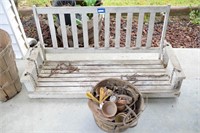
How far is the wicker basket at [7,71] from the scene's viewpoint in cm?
195

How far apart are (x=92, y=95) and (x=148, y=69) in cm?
77

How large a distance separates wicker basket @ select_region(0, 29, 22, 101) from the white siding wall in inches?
11.6

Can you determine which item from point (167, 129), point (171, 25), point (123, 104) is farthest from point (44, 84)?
point (171, 25)

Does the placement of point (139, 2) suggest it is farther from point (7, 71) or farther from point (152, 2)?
point (7, 71)

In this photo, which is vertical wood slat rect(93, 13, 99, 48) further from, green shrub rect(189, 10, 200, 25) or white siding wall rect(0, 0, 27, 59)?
green shrub rect(189, 10, 200, 25)

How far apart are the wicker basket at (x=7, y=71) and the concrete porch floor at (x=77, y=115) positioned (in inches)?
3.4

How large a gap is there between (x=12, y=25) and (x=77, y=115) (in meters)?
1.22

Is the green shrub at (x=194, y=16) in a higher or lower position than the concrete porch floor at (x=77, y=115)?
higher

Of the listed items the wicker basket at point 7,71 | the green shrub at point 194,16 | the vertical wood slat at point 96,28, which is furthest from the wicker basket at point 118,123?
the green shrub at point 194,16

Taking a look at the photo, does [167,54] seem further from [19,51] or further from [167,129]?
[19,51]

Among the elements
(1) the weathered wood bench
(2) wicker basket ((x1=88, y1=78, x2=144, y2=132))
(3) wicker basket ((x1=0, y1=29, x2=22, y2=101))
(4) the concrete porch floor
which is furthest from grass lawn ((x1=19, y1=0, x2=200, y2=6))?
(2) wicker basket ((x1=88, y1=78, x2=144, y2=132))

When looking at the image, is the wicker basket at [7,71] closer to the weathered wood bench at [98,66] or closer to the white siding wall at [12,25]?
the weathered wood bench at [98,66]

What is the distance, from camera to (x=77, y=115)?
203 centimetres

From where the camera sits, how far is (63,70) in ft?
7.57
